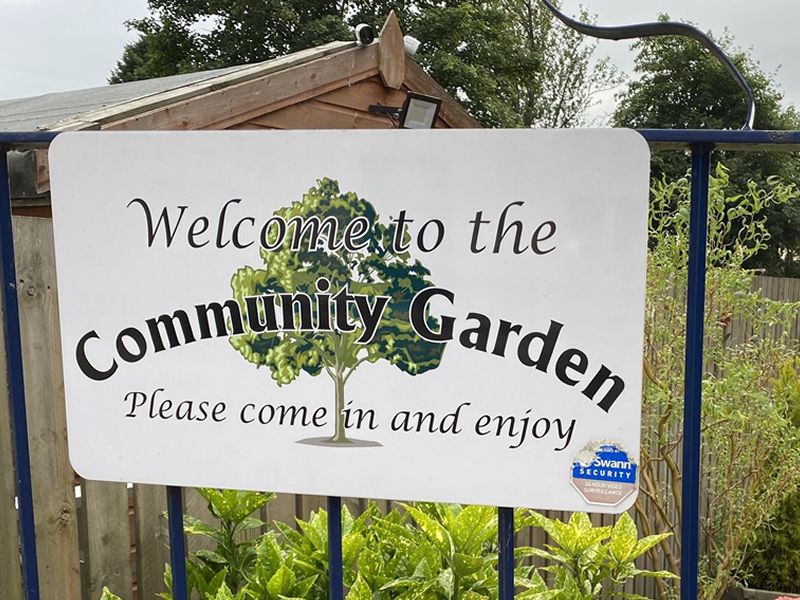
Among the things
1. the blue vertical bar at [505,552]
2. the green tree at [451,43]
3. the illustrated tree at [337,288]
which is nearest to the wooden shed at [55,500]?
the illustrated tree at [337,288]

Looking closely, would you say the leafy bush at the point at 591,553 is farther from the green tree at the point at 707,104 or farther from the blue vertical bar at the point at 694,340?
the green tree at the point at 707,104

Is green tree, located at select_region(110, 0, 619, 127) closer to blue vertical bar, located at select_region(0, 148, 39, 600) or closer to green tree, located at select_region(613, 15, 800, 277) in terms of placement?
green tree, located at select_region(613, 15, 800, 277)

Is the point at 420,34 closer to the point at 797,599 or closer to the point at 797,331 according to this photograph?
the point at 797,331

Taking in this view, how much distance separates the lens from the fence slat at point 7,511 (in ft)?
6.66

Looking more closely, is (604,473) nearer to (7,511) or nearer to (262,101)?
(7,511)

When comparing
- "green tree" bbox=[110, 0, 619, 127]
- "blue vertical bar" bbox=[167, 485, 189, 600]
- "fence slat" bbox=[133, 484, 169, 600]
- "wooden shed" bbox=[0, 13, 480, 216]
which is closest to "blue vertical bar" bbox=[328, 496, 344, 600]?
"blue vertical bar" bbox=[167, 485, 189, 600]

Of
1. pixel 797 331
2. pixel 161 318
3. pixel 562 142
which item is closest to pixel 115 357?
pixel 161 318

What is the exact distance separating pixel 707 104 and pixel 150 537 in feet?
57.6

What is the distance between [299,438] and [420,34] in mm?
15044

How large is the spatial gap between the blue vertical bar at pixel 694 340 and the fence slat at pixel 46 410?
1678 millimetres

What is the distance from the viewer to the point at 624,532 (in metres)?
1.81

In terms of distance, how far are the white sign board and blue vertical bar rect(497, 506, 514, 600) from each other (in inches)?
2.3

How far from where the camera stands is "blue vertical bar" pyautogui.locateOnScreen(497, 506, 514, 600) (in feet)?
3.99

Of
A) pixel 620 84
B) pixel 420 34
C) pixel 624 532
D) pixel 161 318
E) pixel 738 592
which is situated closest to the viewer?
pixel 161 318
